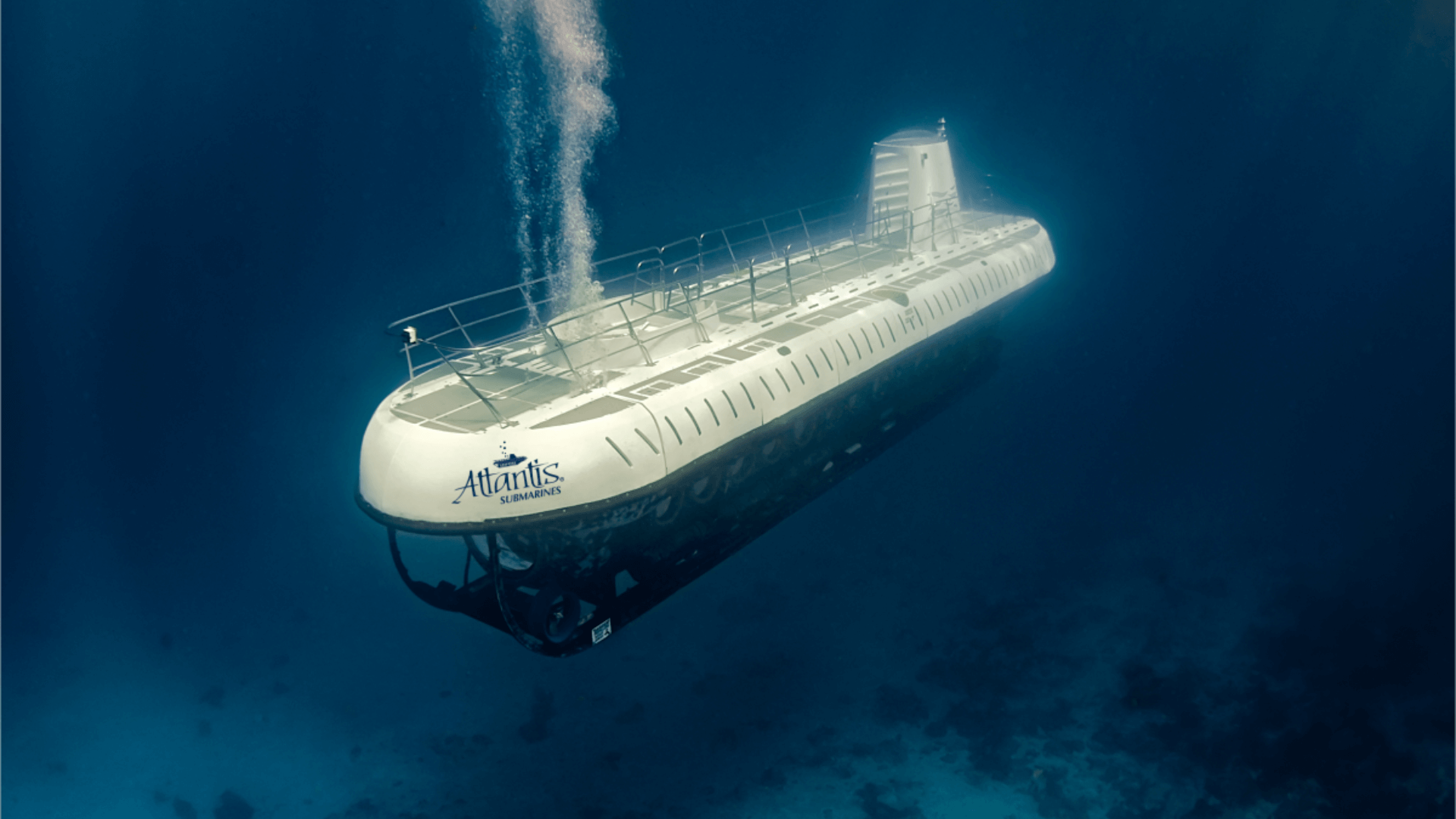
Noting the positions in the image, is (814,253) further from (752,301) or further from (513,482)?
(513,482)

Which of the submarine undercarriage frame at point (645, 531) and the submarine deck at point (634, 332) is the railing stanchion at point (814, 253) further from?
the submarine undercarriage frame at point (645, 531)

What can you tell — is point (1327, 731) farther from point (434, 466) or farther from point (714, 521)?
point (434, 466)

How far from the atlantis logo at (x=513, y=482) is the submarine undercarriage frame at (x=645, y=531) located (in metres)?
0.21

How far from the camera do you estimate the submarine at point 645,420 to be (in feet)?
25.0

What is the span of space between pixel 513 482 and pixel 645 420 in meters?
1.34

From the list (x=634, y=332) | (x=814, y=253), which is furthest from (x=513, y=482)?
(x=814, y=253)

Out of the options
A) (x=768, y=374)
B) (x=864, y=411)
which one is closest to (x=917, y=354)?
(x=864, y=411)

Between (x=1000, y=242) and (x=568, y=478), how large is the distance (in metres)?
10.4

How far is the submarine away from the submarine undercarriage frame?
0.8 inches

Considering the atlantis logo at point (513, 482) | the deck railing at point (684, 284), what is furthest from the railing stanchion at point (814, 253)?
the atlantis logo at point (513, 482)

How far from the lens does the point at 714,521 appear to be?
950 cm

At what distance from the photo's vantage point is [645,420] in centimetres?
815

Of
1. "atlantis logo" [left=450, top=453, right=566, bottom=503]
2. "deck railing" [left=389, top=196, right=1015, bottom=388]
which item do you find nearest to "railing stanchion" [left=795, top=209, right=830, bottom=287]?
"deck railing" [left=389, top=196, right=1015, bottom=388]

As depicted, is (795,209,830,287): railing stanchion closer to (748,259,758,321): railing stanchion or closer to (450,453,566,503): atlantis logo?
(748,259,758,321): railing stanchion
